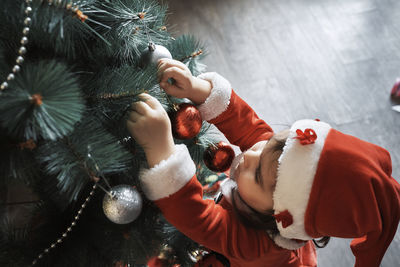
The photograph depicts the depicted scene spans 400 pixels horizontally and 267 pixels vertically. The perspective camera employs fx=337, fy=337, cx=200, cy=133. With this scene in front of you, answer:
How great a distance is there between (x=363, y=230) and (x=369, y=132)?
37.0 inches

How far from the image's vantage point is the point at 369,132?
4.56 feet

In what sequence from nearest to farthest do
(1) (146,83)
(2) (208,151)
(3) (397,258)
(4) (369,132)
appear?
(1) (146,83) → (2) (208,151) → (3) (397,258) → (4) (369,132)

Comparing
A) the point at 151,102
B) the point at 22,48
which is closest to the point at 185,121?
the point at 151,102

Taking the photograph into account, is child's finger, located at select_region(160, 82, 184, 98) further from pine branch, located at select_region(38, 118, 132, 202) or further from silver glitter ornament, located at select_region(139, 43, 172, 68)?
pine branch, located at select_region(38, 118, 132, 202)

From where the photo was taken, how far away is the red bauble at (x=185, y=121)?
0.57 meters

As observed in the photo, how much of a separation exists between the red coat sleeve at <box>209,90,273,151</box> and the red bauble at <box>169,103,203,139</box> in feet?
0.47

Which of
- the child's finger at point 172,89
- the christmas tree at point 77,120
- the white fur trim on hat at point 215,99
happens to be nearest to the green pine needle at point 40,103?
the christmas tree at point 77,120

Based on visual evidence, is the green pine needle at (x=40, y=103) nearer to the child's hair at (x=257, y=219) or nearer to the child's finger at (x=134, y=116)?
the child's finger at (x=134, y=116)

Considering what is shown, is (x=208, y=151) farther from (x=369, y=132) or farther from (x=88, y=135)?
(x=369, y=132)

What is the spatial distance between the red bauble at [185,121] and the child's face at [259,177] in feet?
0.45

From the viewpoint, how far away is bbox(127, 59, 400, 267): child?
549mm

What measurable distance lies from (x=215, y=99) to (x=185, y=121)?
134 mm

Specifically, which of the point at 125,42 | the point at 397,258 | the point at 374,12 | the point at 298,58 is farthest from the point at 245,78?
the point at 125,42

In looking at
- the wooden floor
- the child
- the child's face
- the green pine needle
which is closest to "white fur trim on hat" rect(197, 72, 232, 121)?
the child
